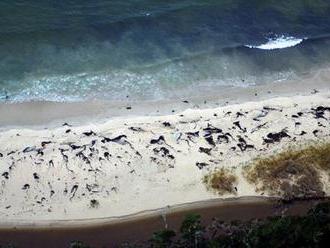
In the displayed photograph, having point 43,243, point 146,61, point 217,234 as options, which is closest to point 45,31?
point 146,61

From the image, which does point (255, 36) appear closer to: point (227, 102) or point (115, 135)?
point (227, 102)

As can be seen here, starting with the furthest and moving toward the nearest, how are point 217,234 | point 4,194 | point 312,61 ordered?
1. point 312,61
2. point 4,194
3. point 217,234

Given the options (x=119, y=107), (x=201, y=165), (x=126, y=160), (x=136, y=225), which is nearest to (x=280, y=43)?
(x=119, y=107)

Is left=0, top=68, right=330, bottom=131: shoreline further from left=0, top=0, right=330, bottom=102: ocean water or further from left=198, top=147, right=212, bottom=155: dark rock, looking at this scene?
left=198, top=147, right=212, bottom=155: dark rock

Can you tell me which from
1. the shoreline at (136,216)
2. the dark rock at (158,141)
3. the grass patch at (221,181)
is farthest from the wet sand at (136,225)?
the dark rock at (158,141)

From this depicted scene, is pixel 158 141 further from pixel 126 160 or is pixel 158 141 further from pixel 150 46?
pixel 150 46

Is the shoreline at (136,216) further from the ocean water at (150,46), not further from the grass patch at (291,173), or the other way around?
the ocean water at (150,46)

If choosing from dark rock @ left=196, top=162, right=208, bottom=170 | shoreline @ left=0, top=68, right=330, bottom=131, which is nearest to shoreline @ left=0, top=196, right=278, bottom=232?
dark rock @ left=196, top=162, right=208, bottom=170
